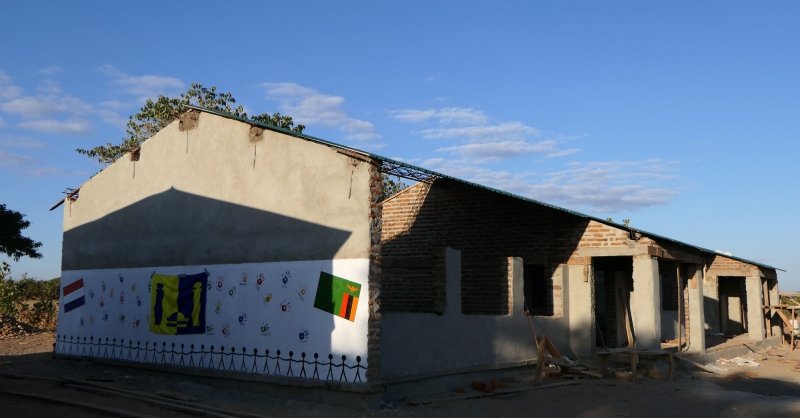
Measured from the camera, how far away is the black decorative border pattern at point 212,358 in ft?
32.3

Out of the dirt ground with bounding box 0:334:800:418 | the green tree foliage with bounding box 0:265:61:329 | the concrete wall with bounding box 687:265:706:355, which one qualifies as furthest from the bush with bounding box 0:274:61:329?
the concrete wall with bounding box 687:265:706:355

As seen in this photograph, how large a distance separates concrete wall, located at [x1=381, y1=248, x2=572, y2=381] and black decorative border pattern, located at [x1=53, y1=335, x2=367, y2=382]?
83 centimetres

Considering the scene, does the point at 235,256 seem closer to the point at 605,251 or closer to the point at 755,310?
the point at 605,251

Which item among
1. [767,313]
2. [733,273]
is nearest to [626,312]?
[733,273]

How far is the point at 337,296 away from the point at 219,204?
11.5ft

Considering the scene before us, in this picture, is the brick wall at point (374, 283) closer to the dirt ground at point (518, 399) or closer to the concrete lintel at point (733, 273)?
the dirt ground at point (518, 399)

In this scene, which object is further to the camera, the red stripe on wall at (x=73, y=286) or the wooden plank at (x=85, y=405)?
the red stripe on wall at (x=73, y=286)

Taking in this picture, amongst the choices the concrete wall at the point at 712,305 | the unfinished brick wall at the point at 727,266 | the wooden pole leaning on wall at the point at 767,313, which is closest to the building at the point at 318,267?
the unfinished brick wall at the point at 727,266

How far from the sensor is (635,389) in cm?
1203

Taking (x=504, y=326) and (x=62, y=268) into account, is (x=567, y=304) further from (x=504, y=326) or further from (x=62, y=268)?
(x=62, y=268)

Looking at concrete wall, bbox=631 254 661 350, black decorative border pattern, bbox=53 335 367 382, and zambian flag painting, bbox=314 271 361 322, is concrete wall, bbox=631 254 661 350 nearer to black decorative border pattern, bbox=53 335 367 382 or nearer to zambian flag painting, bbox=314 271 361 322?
zambian flag painting, bbox=314 271 361 322

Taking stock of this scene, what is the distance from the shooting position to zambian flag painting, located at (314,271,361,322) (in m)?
9.66

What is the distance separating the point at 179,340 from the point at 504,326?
20.3 feet

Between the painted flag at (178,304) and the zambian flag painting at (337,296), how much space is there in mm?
3025
